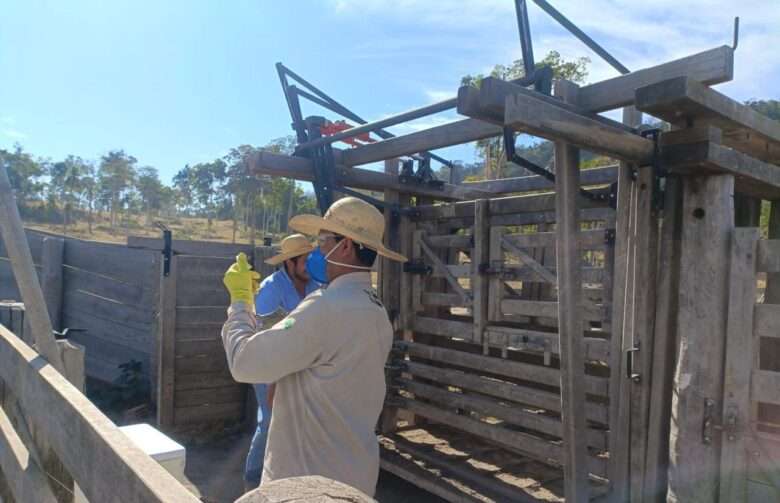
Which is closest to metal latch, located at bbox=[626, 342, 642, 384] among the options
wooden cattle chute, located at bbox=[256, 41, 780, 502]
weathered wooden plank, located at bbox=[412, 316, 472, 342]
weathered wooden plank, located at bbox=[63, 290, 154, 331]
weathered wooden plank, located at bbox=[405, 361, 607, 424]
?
wooden cattle chute, located at bbox=[256, 41, 780, 502]

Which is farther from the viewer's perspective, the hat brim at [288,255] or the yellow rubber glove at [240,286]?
the hat brim at [288,255]

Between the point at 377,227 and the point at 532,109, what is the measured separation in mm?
→ 733

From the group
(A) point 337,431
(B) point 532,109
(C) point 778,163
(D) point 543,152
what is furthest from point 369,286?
(D) point 543,152

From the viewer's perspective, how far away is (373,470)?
2.28 m

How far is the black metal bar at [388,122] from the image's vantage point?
124 inches

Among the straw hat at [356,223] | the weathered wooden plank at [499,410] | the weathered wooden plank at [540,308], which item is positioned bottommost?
the weathered wooden plank at [499,410]

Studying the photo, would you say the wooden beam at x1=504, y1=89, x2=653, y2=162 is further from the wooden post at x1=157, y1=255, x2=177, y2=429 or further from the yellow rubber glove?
the wooden post at x1=157, y1=255, x2=177, y2=429

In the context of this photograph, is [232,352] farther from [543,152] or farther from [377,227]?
[543,152]

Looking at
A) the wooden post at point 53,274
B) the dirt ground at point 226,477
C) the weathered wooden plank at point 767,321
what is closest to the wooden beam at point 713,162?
the weathered wooden plank at point 767,321

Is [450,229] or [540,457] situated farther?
[450,229]

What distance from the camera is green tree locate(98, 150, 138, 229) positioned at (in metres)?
70.5

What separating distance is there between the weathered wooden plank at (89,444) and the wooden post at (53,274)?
5.47m

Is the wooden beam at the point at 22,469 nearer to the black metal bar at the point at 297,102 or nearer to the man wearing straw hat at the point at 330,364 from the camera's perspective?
the man wearing straw hat at the point at 330,364

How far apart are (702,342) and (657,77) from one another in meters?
1.12
